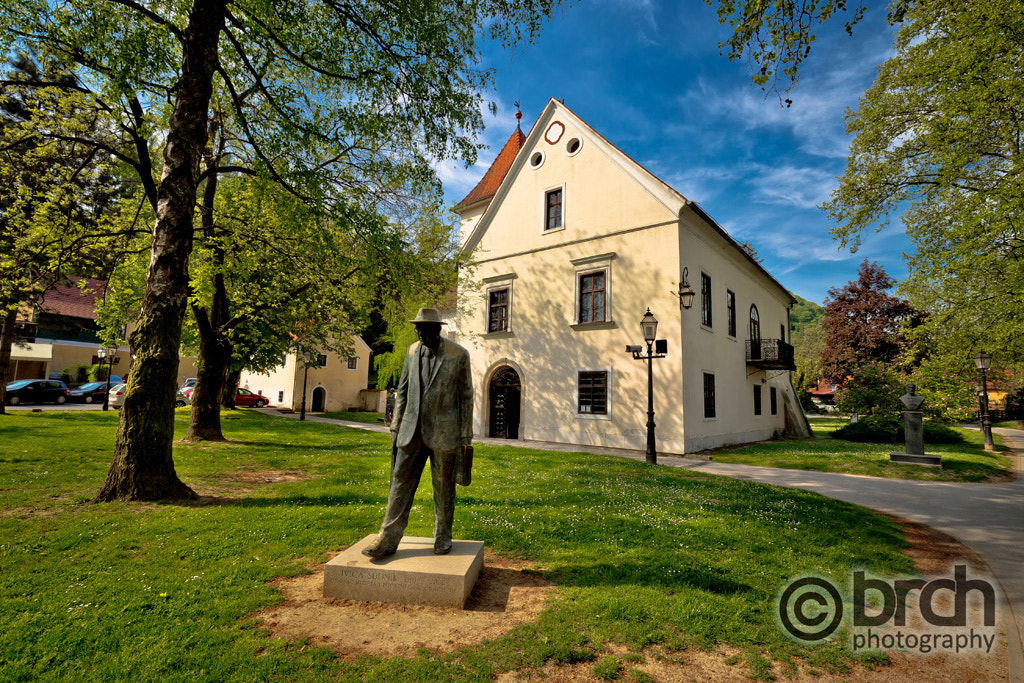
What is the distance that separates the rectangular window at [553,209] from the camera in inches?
769

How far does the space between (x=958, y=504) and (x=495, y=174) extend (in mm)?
23662

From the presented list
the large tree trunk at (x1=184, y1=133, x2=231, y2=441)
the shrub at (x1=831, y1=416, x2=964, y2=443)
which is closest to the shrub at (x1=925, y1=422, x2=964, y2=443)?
the shrub at (x1=831, y1=416, x2=964, y2=443)

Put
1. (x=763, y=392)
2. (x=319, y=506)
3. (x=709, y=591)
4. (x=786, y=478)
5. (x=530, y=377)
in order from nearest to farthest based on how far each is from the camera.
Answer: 1. (x=709, y=591)
2. (x=319, y=506)
3. (x=786, y=478)
4. (x=530, y=377)
5. (x=763, y=392)

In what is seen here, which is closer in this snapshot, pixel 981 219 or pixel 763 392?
pixel 981 219

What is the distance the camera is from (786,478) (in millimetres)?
11750

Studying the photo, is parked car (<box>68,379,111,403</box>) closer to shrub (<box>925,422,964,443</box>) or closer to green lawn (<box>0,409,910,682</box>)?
green lawn (<box>0,409,910,682</box>)

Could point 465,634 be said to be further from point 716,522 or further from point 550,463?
point 550,463

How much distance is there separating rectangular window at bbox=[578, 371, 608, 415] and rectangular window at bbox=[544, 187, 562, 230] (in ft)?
21.9

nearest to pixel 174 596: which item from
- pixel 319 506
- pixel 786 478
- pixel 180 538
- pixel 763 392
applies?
pixel 180 538

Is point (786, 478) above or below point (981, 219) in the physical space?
below

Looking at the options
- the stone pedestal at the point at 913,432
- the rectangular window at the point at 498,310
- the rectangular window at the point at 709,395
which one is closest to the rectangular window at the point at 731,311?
the rectangular window at the point at 709,395

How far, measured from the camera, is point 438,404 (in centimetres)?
443

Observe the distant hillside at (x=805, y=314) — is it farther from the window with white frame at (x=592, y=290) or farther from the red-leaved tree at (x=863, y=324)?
the window with white frame at (x=592, y=290)

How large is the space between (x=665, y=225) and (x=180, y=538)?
1611cm
